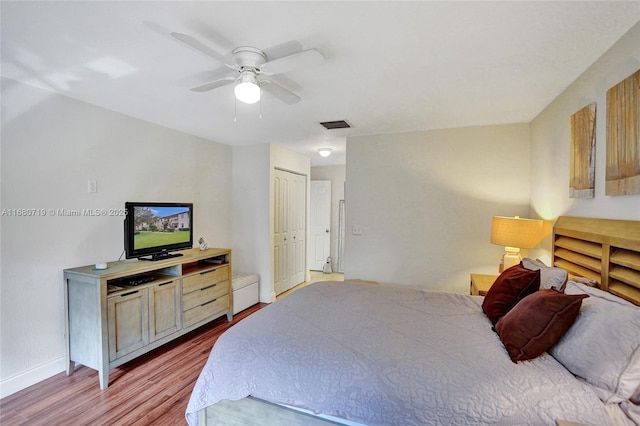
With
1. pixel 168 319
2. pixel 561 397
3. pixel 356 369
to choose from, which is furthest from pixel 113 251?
pixel 561 397

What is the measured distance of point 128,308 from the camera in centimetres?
247

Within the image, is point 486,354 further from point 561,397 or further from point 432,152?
point 432,152

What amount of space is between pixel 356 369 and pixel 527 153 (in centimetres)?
308

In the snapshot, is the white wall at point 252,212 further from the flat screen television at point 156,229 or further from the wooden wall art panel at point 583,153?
the wooden wall art panel at point 583,153

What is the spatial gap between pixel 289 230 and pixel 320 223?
1425 millimetres

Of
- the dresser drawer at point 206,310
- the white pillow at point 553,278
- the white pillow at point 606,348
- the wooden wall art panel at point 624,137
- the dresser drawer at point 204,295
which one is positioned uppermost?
the wooden wall art panel at point 624,137

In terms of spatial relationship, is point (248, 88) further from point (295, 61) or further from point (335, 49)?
point (335, 49)

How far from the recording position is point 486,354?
1.36 metres

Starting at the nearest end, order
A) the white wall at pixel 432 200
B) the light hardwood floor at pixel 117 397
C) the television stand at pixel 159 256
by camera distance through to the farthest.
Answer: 1. the light hardwood floor at pixel 117 397
2. the television stand at pixel 159 256
3. the white wall at pixel 432 200

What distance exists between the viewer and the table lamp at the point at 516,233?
2.45 metres

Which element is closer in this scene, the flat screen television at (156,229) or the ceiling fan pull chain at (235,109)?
the ceiling fan pull chain at (235,109)

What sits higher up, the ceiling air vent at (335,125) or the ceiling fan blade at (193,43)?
the ceiling air vent at (335,125)

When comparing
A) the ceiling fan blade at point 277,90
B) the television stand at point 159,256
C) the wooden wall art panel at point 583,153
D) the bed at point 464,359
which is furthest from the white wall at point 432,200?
the television stand at point 159,256

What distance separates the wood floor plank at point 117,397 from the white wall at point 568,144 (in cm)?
302
